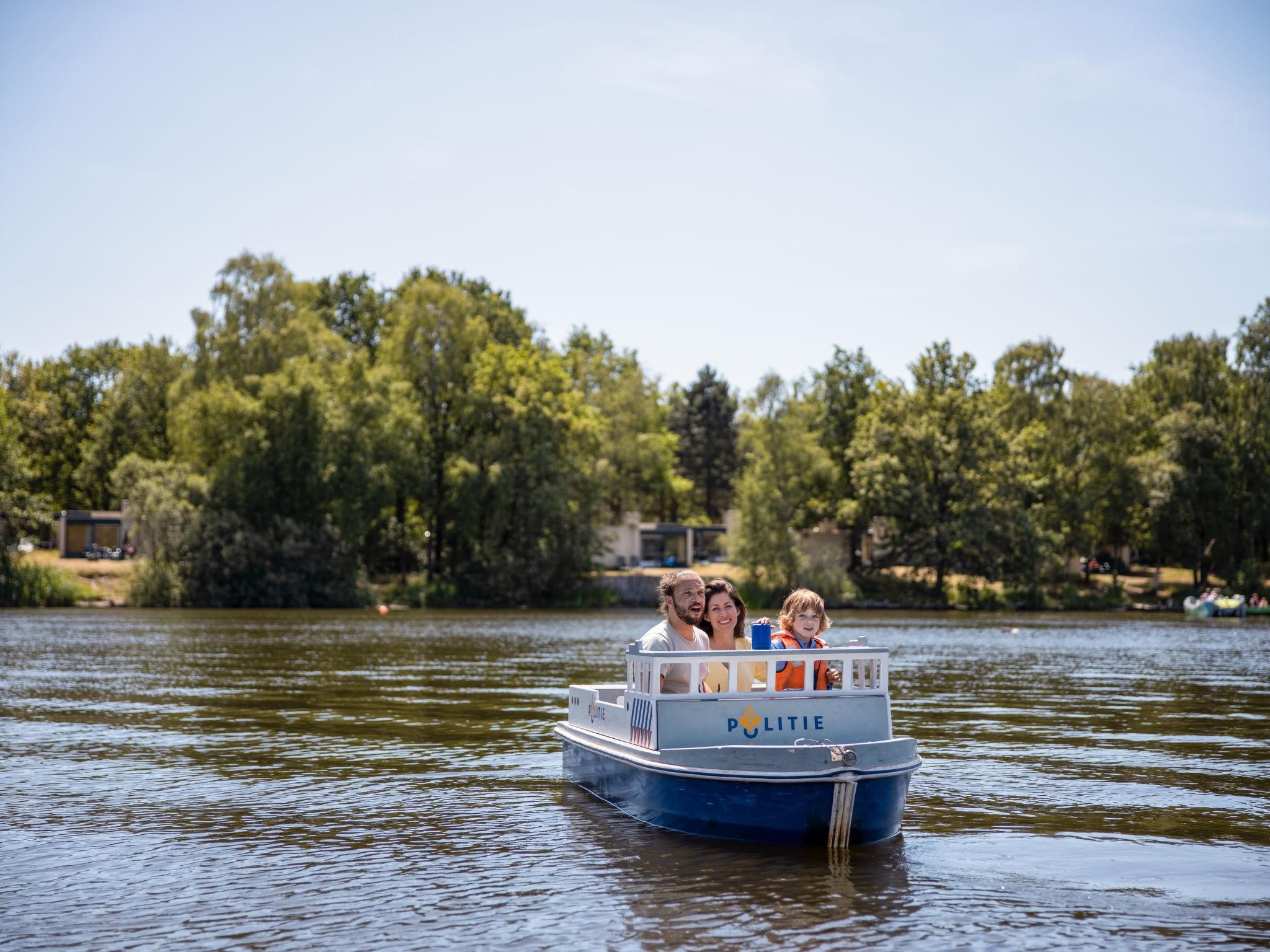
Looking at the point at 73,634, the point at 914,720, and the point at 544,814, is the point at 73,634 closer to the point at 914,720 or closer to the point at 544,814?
the point at 914,720

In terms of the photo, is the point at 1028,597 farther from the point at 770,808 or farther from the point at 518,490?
the point at 770,808

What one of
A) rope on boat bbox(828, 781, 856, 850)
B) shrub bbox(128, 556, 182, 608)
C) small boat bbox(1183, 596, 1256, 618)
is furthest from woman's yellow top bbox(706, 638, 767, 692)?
small boat bbox(1183, 596, 1256, 618)

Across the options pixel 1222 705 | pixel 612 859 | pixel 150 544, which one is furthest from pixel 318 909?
pixel 150 544

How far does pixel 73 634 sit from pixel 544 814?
3665 centimetres

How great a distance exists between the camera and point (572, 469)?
82750 millimetres

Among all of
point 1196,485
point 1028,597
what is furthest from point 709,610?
point 1196,485

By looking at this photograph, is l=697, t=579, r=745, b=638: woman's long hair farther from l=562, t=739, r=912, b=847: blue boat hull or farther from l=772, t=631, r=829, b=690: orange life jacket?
l=562, t=739, r=912, b=847: blue boat hull

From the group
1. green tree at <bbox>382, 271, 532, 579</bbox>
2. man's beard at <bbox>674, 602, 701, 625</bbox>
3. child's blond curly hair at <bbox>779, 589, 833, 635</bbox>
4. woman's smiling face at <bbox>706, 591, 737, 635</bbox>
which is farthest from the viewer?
green tree at <bbox>382, 271, 532, 579</bbox>

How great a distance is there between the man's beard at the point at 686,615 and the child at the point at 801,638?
0.81 meters

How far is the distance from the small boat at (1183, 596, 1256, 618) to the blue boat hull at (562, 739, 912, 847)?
66.9 meters

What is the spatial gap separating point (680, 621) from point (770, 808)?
225 cm

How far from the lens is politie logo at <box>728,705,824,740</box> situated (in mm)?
11859

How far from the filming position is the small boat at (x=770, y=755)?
1129 cm

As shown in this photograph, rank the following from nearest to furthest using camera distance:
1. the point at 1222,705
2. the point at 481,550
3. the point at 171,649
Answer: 1. the point at 1222,705
2. the point at 171,649
3. the point at 481,550
